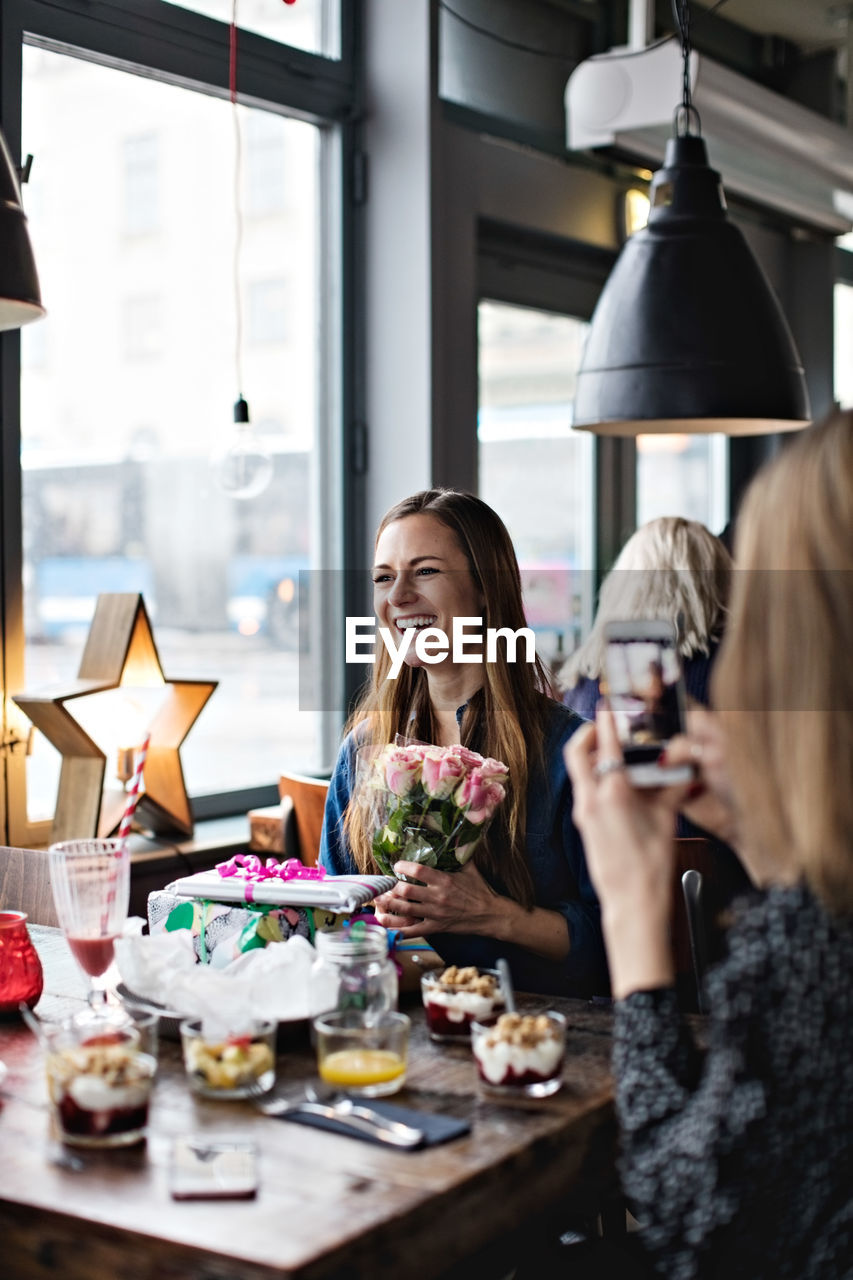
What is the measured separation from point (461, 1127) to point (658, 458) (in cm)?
428

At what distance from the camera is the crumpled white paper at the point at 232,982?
1.62m

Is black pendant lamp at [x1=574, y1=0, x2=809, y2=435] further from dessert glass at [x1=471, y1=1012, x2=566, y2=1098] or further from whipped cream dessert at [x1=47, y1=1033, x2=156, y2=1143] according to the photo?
whipped cream dessert at [x1=47, y1=1033, x2=156, y2=1143]

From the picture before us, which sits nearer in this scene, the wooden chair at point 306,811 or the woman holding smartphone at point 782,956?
the woman holding smartphone at point 782,956

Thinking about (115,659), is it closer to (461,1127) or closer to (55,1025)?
(55,1025)

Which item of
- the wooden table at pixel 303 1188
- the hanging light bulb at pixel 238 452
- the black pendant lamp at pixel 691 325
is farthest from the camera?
the hanging light bulb at pixel 238 452

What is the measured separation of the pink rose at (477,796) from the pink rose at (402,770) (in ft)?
0.21

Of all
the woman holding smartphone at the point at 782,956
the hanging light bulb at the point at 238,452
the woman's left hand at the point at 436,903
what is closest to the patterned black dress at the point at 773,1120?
the woman holding smartphone at the point at 782,956

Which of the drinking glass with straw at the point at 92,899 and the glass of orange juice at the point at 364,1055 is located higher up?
the drinking glass with straw at the point at 92,899

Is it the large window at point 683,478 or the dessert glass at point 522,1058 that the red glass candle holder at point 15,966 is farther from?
the large window at point 683,478

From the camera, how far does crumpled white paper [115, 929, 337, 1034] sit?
1.62 metres

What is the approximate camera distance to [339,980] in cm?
161

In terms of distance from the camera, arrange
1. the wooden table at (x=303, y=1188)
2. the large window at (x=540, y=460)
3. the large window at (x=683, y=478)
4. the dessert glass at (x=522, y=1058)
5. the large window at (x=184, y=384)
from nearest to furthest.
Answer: the wooden table at (x=303, y=1188), the dessert glass at (x=522, y=1058), the large window at (x=184, y=384), the large window at (x=540, y=460), the large window at (x=683, y=478)

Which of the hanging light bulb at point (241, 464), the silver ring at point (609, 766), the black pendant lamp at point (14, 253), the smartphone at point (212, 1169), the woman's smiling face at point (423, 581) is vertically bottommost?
the smartphone at point (212, 1169)

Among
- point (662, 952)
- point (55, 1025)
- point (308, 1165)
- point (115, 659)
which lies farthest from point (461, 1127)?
point (115, 659)
